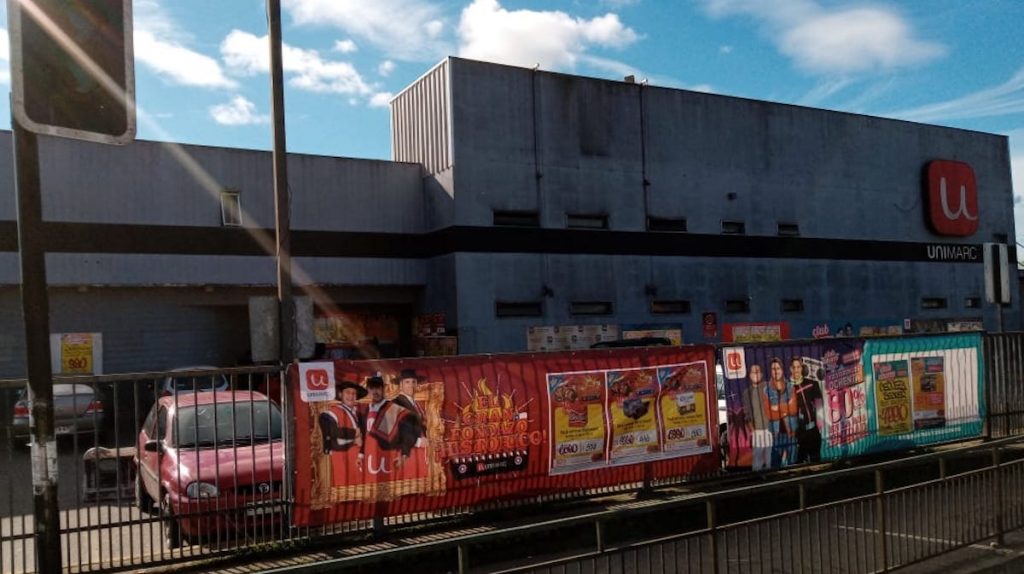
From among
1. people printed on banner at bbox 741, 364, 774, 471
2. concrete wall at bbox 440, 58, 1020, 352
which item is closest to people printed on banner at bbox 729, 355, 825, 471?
people printed on banner at bbox 741, 364, 774, 471

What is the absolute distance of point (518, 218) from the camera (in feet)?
83.5

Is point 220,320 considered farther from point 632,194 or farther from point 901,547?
point 901,547

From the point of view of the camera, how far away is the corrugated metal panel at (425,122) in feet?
80.9

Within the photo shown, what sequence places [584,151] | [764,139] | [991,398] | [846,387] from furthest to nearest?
[764,139] → [584,151] → [991,398] → [846,387]

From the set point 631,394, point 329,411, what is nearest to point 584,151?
point 631,394

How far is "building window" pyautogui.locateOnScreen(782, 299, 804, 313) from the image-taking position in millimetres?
30648

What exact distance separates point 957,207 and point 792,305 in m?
12.1

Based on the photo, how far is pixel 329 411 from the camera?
7.70 m

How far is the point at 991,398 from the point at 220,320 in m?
20.3

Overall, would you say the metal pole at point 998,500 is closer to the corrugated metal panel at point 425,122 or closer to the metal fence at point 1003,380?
the metal fence at point 1003,380

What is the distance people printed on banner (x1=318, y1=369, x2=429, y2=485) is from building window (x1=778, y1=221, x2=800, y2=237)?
26.0 metres

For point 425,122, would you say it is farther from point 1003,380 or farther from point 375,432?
point 375,432

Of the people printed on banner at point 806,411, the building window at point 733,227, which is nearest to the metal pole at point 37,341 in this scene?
the people printed on banner at point 806,411

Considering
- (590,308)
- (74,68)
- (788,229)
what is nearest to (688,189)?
(788,229)
